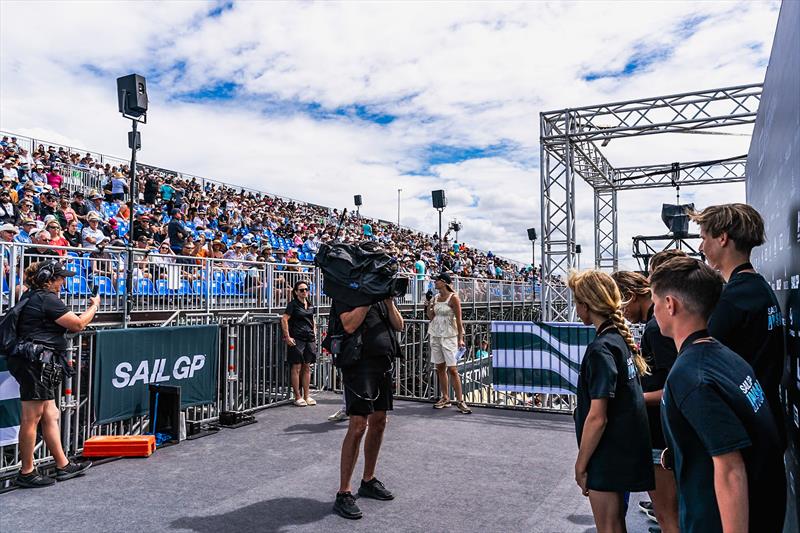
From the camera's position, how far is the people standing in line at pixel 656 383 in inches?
123

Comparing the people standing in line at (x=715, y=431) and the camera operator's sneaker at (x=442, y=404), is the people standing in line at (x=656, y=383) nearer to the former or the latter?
the people standing in line at (x=715, y=431)

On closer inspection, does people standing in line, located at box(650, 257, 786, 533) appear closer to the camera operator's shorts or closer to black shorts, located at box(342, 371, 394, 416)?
black shorts, located at box(342, 371, 394, 416)

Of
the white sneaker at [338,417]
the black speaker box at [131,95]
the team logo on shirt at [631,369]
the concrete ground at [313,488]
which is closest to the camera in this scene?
the team logo on shirt at [631,369]

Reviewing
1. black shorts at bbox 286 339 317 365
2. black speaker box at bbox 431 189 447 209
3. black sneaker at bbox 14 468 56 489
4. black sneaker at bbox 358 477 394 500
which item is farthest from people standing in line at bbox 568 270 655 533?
black speaker box at bbox 431 189 447 209

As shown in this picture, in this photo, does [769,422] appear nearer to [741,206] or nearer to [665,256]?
[741,206]

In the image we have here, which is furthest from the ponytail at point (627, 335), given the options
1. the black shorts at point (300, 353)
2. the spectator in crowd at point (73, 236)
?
the spectator in crowd at point (73, 236)

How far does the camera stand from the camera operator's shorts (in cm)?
820

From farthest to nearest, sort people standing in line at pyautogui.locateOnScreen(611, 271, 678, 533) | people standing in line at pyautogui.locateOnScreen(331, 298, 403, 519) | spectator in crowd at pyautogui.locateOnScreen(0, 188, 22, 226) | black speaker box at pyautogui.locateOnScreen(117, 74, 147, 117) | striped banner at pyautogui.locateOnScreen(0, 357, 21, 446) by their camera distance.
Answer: spectator in crowd at pyautogui.locateOnScreen(0, 188, 22, 226), black speaker box at pyautogui.locateOnScreen(117, 74, 147, 117), striped banner at pyautogui.locateOnScreen(0, 357, 21, 446), people standing in line at pyautogui.locateOnScreen(331, 298, 403, 519), people standing in line at pyautogui.locateOnScreen(611, 271, 678, 533)

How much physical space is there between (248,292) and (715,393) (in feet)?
33.1

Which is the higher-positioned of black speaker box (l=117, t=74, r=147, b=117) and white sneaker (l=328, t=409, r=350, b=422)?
black speaker box (l=117, t=74, r=147, b=117)

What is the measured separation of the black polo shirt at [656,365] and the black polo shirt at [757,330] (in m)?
0.70

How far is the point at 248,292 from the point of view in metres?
10.9

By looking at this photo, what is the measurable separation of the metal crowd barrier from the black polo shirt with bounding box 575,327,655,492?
17.3ft

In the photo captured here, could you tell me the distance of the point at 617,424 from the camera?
105 inches
